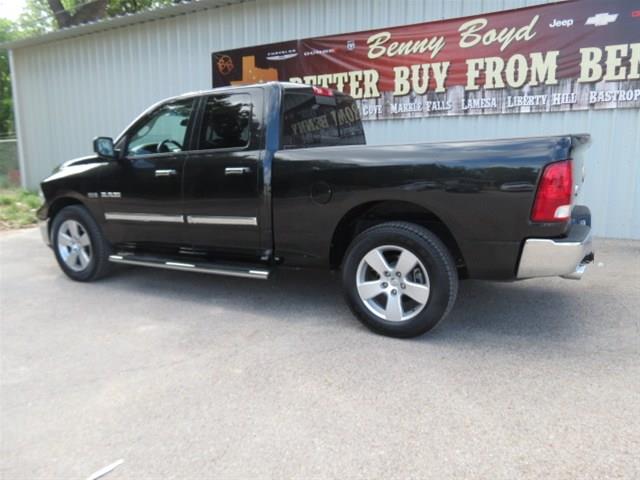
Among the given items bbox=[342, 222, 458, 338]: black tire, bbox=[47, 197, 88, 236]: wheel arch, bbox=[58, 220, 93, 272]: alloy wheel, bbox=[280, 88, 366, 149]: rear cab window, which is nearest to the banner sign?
bbox=[280, 88, 366, 149]: rear cab window

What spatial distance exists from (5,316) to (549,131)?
267 inches

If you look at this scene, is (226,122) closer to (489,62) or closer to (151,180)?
(151,180)

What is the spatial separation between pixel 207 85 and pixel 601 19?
6.97m

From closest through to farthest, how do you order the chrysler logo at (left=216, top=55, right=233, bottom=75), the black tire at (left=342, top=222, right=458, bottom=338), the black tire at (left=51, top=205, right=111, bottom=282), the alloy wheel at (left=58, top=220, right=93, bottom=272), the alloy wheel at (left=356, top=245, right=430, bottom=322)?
the black tire at (left=342, top=222, right=458, bottom=338) → the alloy wheel at (left=356, top=245, right=430, bottom=322) → the black tire at (left=51, top=205, right=111, bottom=282) → the alloy wheel at (left=58, top=220, right=93, bottom=272) → the chrysler logo at (left=216, top=55, right=233, bottom=75)

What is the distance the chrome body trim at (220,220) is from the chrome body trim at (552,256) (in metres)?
2.16

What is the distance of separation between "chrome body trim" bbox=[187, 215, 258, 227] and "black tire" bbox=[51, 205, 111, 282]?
1333 mm

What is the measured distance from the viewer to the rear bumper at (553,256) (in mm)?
3309

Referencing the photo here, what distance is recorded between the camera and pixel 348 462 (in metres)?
2.45

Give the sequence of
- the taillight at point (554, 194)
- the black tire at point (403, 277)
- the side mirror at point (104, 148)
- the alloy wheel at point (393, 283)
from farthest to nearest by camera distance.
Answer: the side mirror at point (104, 148)
the alloy wheel at point (393, 283)
the black tire at point (403, 277)
the taillight at point (554, 194)

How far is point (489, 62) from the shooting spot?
7.20 meters

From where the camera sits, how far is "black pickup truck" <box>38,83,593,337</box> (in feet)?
11.0

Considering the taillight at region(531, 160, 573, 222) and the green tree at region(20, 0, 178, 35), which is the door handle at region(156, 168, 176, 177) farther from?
the green tree at region(20, 0, 178, 35)

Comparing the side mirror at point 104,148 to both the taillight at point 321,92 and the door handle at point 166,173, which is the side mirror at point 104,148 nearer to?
the door handle at point 166,173

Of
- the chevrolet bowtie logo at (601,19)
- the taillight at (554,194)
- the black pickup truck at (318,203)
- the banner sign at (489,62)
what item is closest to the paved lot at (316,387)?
the black pickup truck at (318,203)
